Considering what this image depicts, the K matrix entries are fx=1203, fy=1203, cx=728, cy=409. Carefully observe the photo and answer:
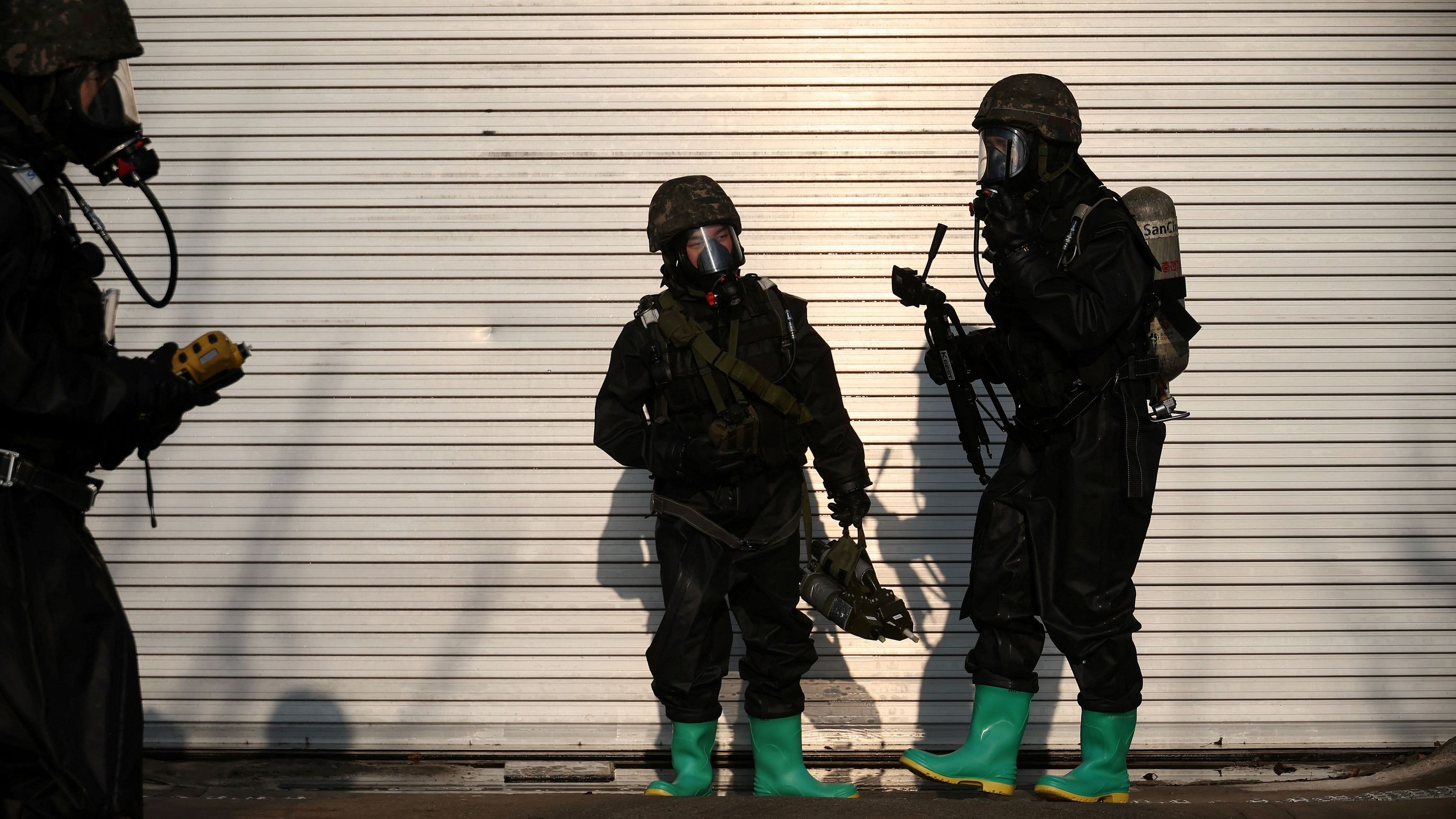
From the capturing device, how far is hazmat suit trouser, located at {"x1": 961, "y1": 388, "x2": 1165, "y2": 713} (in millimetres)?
4320

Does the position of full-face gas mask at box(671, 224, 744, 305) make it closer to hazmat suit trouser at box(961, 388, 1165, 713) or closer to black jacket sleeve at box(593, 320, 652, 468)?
black jacket sleeve at box(593, 320, 652, 468)

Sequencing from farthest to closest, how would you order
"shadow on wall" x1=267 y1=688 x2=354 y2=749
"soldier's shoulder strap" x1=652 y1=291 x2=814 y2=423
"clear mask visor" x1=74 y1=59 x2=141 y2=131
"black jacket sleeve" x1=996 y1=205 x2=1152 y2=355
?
"shadow on wall" x1=267 y1=688 x2=354 y2=749 < "soldier's shoulder strap" x1=652 y1=291 x2=814 y2=423 < "black jacket sleeve" x1=996 y1=205 x2=1152 y2=355 < "clear mask visor" x1=74 y1=59 x2=141 y2=131

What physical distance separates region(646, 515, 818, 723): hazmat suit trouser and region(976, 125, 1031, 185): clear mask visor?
5.37 feet

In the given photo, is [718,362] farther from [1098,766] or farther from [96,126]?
[96,126]

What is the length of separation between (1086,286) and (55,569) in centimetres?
328

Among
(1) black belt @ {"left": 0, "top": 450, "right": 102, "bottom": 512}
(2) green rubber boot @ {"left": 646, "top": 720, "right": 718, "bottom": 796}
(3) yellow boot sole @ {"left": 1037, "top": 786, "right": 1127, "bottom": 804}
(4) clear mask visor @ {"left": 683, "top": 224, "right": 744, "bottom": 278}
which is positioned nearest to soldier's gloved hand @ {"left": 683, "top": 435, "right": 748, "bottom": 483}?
(4) clear mask visor @ {"left": 683, "top": 224, "right": 744, "bottom": 278}

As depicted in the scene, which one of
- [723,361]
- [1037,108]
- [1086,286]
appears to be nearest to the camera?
[1086,286]

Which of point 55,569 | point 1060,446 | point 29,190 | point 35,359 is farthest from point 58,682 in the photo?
point 1060,446

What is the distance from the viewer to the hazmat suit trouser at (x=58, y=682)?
3039mm

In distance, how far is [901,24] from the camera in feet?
19.7

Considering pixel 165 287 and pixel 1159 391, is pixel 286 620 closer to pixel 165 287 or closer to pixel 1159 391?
pixel 165 287

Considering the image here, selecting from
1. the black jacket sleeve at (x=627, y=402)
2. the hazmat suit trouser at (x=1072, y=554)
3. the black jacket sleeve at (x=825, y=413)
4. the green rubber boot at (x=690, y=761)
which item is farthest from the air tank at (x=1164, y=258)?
the green rubber boot at (x=690, y=761)

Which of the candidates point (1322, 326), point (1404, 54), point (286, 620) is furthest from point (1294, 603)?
point (286, 620)

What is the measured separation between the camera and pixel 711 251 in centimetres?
468
